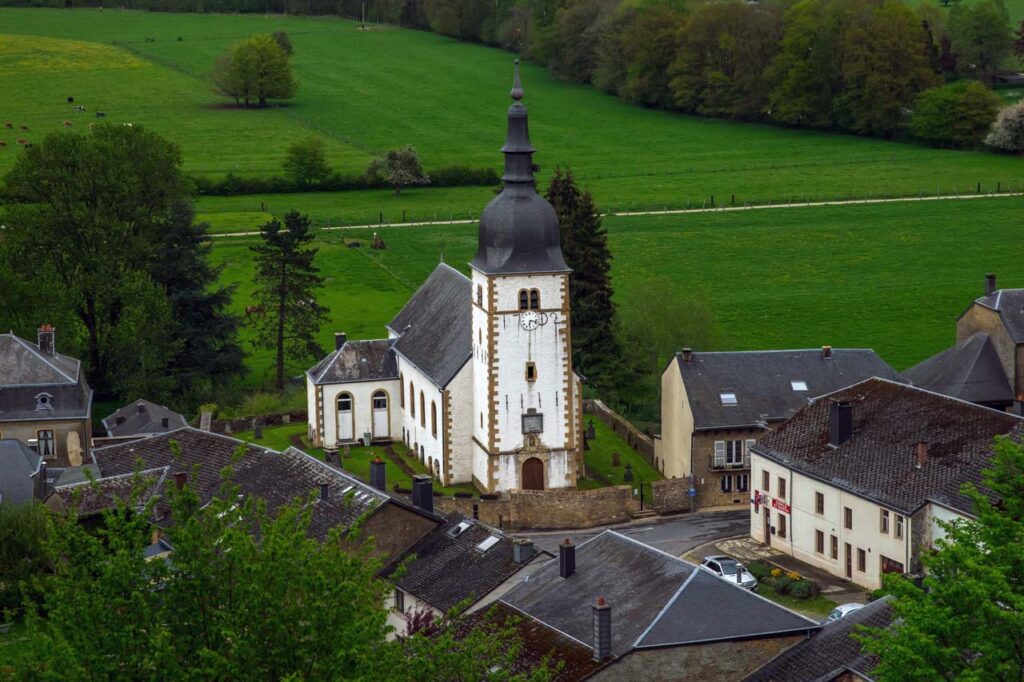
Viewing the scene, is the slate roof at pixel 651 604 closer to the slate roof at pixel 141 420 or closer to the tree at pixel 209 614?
the tree at pixel 209 614

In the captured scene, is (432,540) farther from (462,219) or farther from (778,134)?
(778,134)

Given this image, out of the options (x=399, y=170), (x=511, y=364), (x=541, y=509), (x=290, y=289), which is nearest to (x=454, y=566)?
(x=541, y=509)

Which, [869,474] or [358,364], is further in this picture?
[358,364]

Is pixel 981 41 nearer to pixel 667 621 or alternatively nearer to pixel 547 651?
pixel 667 621

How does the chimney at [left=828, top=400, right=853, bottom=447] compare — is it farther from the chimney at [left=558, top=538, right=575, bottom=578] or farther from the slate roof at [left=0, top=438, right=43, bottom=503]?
the slate roof at [left=0, top=438, right=43, bottom=503]

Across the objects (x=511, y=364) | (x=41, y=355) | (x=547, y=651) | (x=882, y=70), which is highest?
(x=882, y=70)

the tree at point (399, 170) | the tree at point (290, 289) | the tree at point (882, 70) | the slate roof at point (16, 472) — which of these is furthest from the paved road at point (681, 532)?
the tree at point (882, 70)
